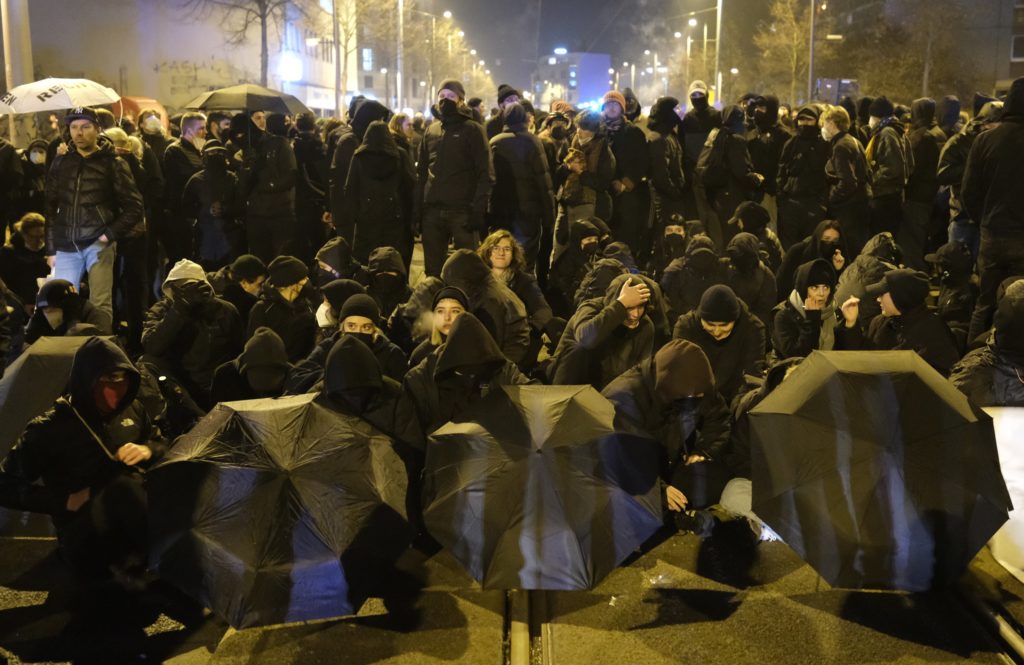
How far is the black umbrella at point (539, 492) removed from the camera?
4730mm

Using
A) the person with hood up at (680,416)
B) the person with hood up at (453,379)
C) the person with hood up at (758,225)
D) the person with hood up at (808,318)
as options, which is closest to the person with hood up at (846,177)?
the person with hood up at (758,225)

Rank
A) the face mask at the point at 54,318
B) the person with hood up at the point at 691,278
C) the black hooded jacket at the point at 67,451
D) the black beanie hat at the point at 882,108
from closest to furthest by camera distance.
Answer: the black hooded jacket at the point at 67,451, the face mask at the point at 54,318, the person with hood up at the point at 691,278, the black beanie hat at the point at 882,108

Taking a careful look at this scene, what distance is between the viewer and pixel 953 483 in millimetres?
4727

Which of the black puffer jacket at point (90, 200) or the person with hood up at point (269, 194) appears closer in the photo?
the black puffer jacket at point (90, 200)

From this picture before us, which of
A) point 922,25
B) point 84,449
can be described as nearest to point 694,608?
point 84,449

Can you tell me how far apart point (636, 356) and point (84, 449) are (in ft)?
10.8

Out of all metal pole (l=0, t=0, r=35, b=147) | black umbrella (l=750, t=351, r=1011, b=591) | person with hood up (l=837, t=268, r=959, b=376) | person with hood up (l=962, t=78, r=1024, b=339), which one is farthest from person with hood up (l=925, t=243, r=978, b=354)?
metal pole (l=0, t=0, r=35, b=147)

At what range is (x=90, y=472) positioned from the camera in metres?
5.29

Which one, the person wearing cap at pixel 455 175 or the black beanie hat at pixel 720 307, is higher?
the person wearing cap at pixel 455 175

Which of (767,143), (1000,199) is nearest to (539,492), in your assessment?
(1000,199)

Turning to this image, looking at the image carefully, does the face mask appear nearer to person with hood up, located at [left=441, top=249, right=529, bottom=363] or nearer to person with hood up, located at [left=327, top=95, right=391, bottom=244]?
person with hood up, located at [left=441, top=249, right=529, bottom=363]

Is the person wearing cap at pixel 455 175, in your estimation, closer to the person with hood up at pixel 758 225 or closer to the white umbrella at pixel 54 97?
the person with hood up at pixel 758 225

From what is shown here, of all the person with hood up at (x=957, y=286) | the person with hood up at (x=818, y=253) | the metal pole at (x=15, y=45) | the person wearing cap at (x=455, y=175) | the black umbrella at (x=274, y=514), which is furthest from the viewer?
the metal pole at (x=15, y=45)

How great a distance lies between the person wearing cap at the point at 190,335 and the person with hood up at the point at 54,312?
0.47 meters
